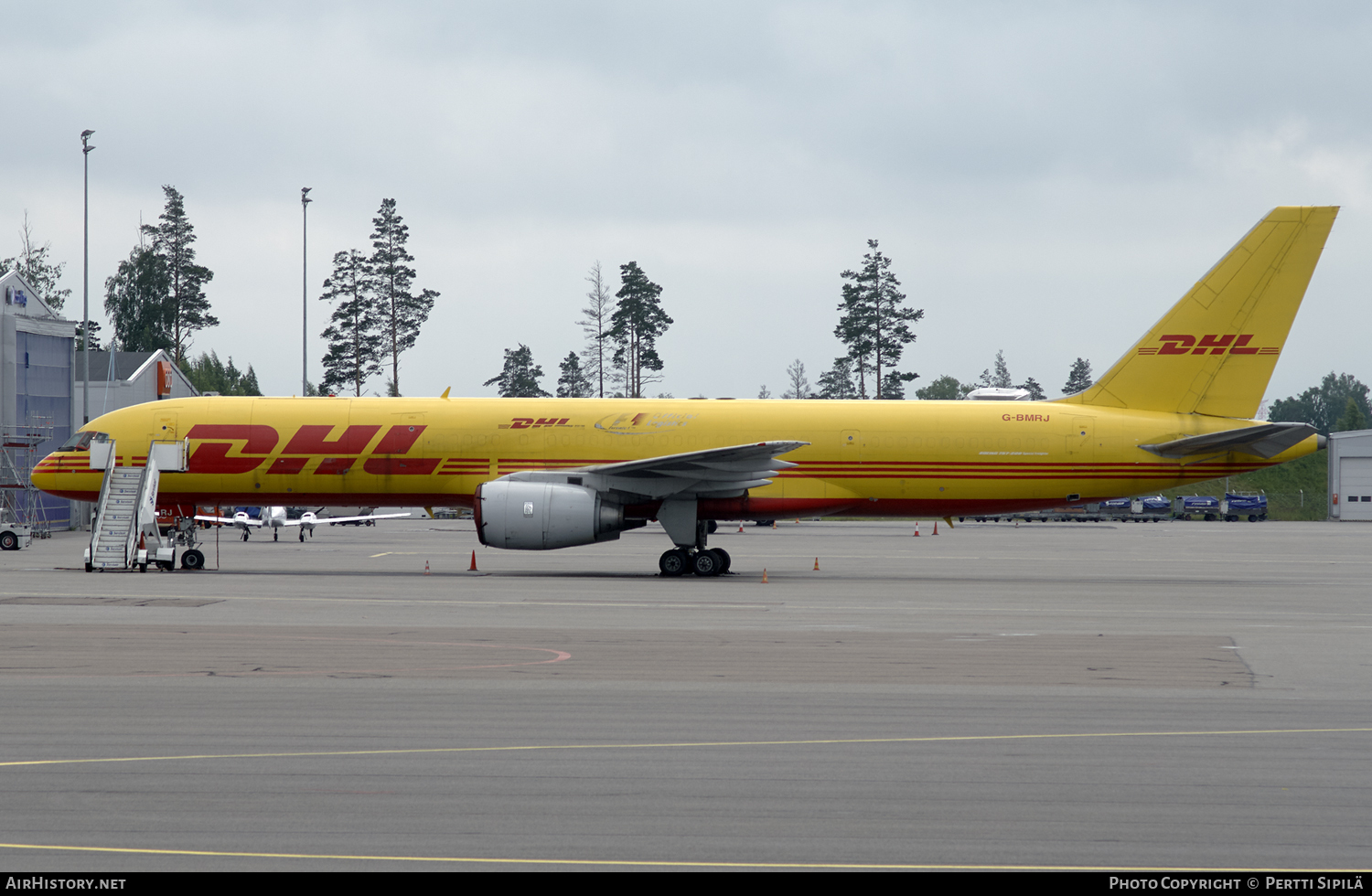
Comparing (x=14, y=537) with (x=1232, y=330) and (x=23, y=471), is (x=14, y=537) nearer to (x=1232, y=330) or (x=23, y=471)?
(x=23, y=471)

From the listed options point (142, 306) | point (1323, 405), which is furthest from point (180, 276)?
point (1323, 405)

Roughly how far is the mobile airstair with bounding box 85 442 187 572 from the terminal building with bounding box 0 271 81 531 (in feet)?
65.7

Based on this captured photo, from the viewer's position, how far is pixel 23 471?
47.5 metres

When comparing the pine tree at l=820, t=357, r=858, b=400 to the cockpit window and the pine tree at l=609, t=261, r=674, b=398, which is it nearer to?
the pine tree at l=609, t=261, r=674, b=398

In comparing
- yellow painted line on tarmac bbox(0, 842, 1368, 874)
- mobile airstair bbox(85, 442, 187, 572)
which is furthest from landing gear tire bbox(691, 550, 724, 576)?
yellow painted line on tarmac bbox(0, 842, 1368, 874)

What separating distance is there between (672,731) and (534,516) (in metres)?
15.7

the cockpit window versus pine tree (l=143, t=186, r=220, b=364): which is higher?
pine tree (l=143, t=186, r=220, b=364)

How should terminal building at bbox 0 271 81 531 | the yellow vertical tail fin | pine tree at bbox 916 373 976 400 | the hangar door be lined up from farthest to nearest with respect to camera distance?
pine tree at bbox 916 373 976 400
the hangar door
terminal building at bbox 0 271 81 531
the yellow vertical tail fin

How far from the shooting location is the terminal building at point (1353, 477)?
82.6m

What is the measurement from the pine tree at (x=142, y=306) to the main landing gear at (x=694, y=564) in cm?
7802

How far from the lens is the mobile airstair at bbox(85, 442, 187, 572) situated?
25.8 metres

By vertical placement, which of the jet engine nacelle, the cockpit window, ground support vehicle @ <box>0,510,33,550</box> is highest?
the cockpit window

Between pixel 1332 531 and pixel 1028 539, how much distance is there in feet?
77.6
